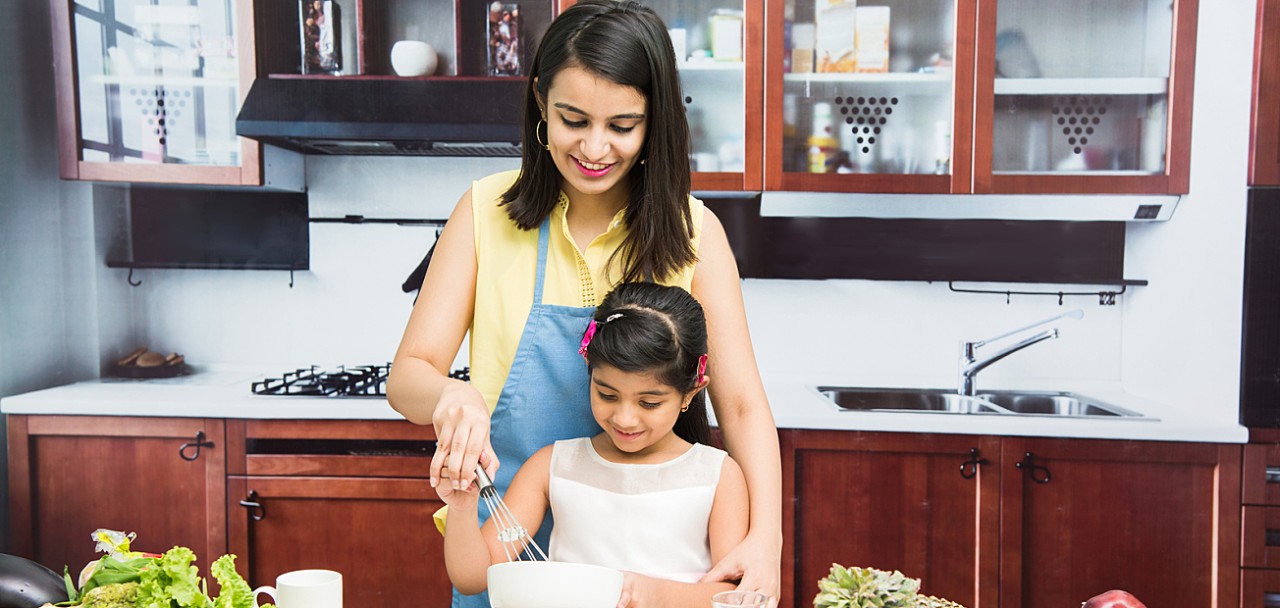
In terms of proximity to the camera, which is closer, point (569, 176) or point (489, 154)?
point (569, 176)

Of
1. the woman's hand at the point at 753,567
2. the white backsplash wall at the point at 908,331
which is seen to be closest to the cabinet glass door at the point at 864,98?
the white backsplash wall at the point at 908,331

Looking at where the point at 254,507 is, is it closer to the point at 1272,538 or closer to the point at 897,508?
the point at 897,508

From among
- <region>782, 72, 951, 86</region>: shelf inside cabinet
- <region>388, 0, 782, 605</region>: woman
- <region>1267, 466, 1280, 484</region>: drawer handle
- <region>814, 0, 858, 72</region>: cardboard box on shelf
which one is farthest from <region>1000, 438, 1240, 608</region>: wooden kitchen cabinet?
<region>388, 0, 782, 605</region>: woman

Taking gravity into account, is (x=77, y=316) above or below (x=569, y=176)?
below

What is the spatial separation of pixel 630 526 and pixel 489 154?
154cm

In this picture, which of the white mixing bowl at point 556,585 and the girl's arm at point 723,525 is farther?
the girl's arm at point 723,525

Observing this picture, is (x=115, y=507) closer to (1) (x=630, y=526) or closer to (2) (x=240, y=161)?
(2) (x=240, y=161)

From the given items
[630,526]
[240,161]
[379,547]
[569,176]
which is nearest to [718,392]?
[630,526]

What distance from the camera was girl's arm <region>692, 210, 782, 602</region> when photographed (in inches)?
42.0

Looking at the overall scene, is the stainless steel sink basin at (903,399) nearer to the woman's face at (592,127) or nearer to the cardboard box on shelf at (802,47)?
the cardboard box on shelf at (802,47)

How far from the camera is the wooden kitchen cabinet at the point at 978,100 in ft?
7.11

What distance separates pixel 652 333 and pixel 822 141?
1.36 meters

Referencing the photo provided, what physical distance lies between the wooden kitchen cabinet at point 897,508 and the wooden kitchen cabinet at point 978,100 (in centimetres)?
67

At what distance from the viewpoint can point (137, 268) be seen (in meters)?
2.47
